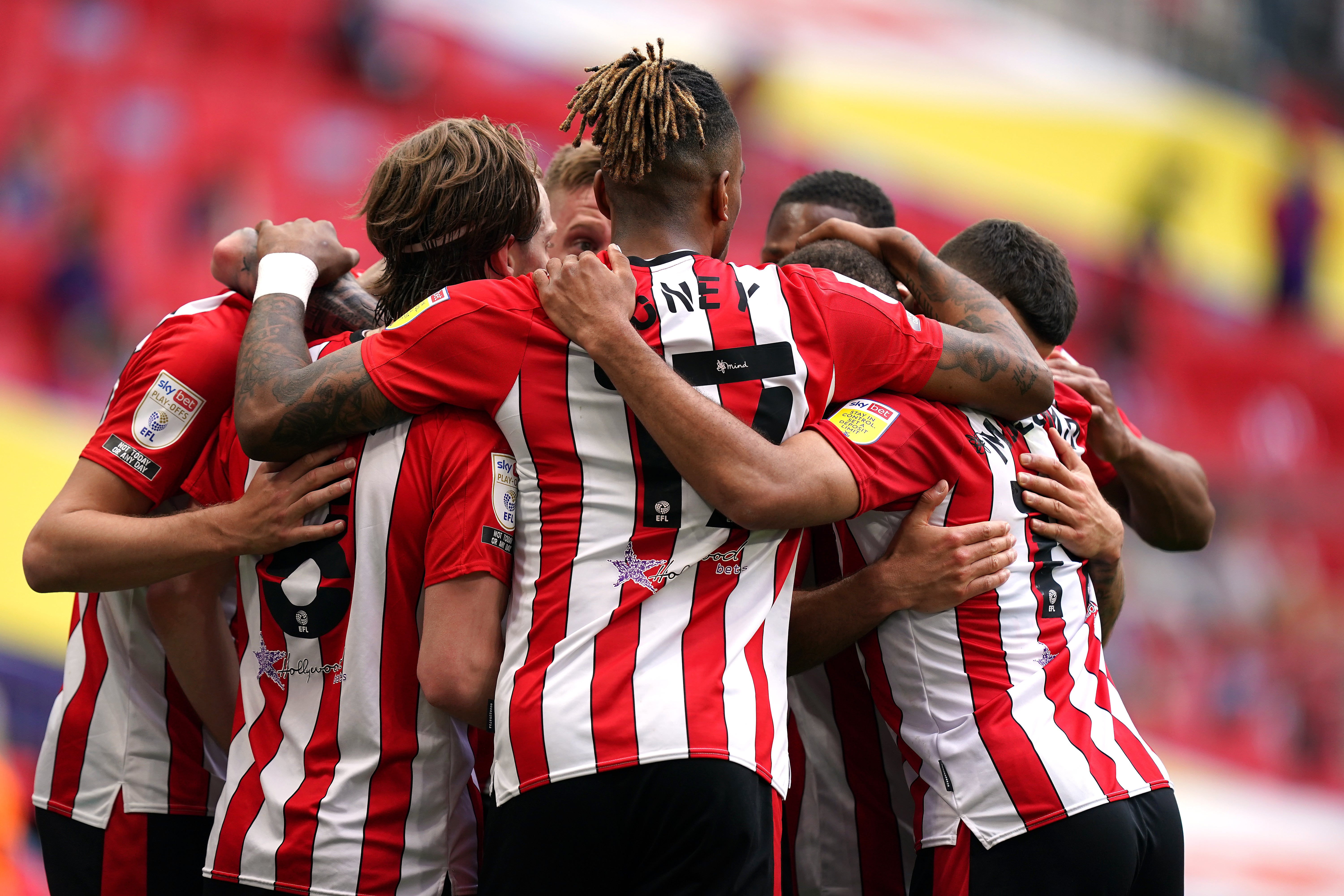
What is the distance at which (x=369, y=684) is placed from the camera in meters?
2.12

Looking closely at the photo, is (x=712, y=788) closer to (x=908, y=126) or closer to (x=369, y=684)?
(x=369, y=684)

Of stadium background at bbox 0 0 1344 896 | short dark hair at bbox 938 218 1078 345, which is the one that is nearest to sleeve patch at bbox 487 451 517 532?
short dark hair at bbox 938 218 1078 345

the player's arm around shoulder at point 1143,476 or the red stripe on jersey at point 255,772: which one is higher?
the player's arm around shoulder at point 1143,476

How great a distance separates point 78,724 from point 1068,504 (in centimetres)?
223

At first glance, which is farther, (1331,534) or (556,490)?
(1331,534)

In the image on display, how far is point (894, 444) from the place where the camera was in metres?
2.23

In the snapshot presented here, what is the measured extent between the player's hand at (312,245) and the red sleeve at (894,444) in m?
1.12

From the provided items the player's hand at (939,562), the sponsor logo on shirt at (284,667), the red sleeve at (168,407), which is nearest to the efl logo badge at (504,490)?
the sponsor logo on shirt at (284,667)

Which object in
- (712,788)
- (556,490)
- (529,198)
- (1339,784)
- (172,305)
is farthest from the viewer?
(1339,784)

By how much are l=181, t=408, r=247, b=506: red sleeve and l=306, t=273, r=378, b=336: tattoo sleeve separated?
27 cm

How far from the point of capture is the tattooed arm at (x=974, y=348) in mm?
2314

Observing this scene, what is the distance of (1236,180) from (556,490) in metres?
12.3

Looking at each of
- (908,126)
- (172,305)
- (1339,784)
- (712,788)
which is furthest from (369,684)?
(1339,784)

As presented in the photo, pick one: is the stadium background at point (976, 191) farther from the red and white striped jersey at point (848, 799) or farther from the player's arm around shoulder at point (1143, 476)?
the red and white striped jersey at point (848, 799)
